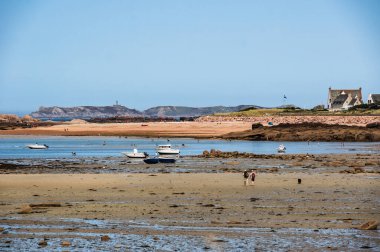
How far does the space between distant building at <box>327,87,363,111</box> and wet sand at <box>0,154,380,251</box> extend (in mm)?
107925

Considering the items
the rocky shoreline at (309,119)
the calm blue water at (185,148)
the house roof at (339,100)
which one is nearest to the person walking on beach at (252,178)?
the calm blue water at (185,148)

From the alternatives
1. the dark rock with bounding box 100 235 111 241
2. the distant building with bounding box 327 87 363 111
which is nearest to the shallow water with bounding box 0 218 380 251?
the dark rock with bounding box 100 235 111 241

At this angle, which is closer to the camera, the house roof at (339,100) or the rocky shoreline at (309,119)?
the rocky shoreline at (309,119)

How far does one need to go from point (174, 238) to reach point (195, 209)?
526cm

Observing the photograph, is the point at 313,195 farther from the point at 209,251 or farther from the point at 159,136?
the point at 159,136

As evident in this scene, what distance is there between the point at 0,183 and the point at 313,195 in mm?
14817

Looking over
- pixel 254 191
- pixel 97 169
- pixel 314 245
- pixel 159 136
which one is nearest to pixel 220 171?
pixel 97 169

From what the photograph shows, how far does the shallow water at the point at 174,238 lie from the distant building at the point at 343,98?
125 m

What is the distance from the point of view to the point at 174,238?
20375 millimetres

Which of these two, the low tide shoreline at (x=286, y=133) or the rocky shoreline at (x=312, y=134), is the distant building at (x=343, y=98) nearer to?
the low tide shoreline at (x=286, y=133)

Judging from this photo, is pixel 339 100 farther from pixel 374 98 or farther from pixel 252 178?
pixel 252 178

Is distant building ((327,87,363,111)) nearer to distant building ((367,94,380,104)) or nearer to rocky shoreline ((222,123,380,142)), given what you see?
distant building ((367,94,380,104))

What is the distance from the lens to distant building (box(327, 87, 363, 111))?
147 metres

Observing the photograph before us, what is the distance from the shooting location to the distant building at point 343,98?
147m
